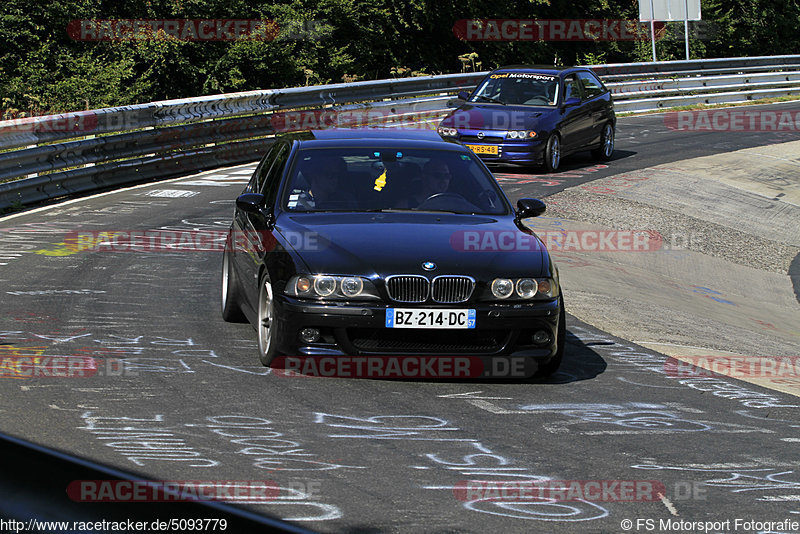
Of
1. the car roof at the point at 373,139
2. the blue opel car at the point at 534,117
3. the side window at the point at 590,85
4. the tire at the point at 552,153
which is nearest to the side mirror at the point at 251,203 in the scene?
the car roof at the point at 373,139

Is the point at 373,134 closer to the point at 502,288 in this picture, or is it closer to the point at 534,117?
the point at 502,288

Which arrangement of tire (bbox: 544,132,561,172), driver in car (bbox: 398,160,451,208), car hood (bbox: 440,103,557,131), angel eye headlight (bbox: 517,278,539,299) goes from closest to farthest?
angel eye headlight (bbox: 517,278,539,299)
driver in car (bbox: 398,160,451,208)
car hood (bbox: 440,103,557,131)
tire (bbox: 544,132,561,172)

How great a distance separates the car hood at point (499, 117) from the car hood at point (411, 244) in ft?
36.4

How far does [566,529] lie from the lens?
14.1 ft

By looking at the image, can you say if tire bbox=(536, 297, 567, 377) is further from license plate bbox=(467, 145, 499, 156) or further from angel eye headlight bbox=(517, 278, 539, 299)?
license plate bbox=(467, 145, 499, 156)

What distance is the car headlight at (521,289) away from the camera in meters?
6.76

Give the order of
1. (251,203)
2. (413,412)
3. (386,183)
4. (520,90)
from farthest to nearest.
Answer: (520,90) < (386,183) < (251,203) < (413,412)

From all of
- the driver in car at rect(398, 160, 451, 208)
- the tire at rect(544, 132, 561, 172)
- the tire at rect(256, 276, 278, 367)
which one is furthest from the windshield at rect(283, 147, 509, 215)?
the tire at rect(544, 132, 561, 172)

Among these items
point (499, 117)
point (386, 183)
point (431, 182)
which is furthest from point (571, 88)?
point (386, 183)

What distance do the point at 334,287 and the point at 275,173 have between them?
194 cm

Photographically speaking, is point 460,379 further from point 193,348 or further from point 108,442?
point 108,442

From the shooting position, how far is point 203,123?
734 inches

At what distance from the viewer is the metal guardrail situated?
14680mm

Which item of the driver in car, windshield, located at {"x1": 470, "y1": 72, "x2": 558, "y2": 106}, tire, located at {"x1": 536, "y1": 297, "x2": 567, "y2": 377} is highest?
windshield, located at {"x1": 470, "y1": 72, "x2": 558, "y2": 106}
